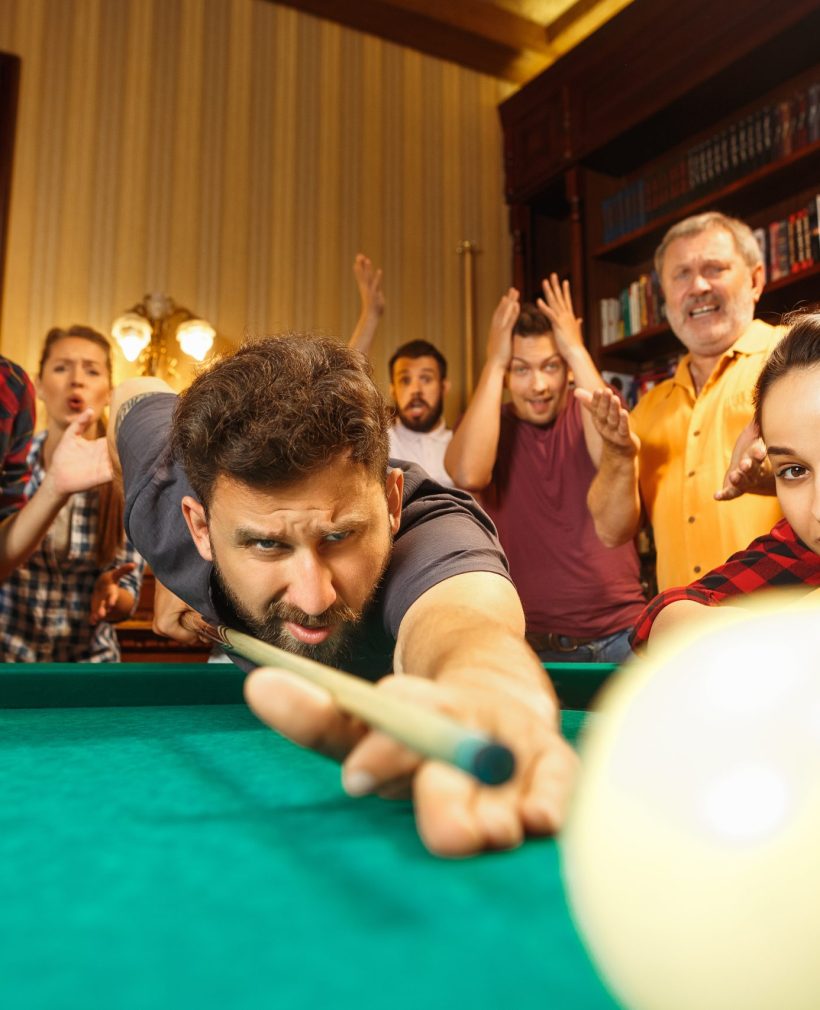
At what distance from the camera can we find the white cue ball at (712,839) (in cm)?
37

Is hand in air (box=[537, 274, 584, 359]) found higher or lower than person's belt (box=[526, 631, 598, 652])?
higher

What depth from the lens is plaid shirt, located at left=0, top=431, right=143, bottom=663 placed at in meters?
2.72

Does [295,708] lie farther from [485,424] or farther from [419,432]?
[419,432]

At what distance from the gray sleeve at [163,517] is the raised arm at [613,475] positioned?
1.10 meters

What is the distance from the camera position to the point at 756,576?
174 centimetres

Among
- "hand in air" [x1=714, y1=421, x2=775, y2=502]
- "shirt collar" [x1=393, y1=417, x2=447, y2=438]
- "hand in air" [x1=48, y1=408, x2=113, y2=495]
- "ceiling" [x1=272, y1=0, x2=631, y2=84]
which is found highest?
"ceiling" [x1=272, y1=0, x2=631, y2=84]

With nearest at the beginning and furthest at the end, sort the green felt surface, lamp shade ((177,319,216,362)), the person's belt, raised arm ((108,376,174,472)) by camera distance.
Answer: the green felt surface
raised arm ((108,376,174,472))
the person's belt
lamp shade ((177,319,216,362))

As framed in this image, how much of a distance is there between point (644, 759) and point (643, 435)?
2.52 m

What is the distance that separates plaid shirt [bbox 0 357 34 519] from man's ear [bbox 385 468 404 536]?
117 centimetres

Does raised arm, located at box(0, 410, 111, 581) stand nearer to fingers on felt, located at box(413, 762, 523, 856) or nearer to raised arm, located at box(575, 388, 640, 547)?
raised arm, located at box(575, 388, 640, 547)

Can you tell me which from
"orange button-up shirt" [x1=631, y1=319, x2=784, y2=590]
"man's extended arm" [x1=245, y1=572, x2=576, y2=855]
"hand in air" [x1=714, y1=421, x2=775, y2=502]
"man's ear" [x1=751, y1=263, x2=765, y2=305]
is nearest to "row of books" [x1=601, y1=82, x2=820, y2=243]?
"man's ear" [x1=751, y1=263, x2=765, y2=305]

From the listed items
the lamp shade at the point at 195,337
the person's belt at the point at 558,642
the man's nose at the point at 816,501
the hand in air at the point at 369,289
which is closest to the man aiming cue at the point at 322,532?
the man's nose at the point at 816,501

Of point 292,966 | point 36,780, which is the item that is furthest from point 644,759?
point 36,780

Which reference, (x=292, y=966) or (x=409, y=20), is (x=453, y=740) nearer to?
(x=292, y=966)
